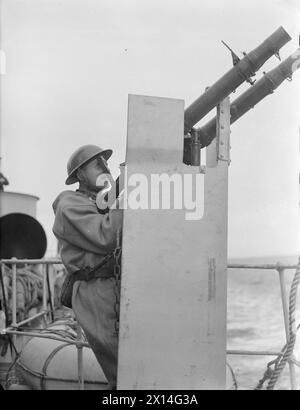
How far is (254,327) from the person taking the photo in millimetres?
24688

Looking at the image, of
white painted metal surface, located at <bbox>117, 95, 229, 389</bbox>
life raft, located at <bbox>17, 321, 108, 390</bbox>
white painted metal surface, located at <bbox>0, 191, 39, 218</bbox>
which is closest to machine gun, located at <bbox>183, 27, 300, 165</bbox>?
white painted metal surface, located at <bbox>117, 95, 229, 389</bbox>

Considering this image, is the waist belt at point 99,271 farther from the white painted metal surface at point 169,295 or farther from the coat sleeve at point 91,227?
the white painted metal surface at point 169,295

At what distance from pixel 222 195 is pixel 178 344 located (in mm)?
672

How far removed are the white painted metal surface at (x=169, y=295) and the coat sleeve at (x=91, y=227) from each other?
21cm

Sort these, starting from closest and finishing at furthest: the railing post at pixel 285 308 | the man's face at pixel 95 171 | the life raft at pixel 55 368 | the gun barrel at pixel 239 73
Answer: the gun barrel at pixel 239 73, the man's face at pixel 95 171, the railing post at pixel 285 308, the life raft at pixel 55 368

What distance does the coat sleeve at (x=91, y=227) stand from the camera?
2.66 meters

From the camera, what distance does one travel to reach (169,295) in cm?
244

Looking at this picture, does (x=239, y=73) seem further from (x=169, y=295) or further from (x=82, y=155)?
(x=169, y=295)

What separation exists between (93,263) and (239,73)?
1.20m

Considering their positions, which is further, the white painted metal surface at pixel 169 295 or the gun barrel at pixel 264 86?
the gun barrel at pixel 264 86

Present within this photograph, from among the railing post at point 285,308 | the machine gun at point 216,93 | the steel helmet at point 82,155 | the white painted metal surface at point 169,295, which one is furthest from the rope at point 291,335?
the steel helmet at point 82,155

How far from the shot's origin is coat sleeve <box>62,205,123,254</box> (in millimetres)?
2656

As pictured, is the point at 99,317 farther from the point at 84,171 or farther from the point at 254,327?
the point at 254,327

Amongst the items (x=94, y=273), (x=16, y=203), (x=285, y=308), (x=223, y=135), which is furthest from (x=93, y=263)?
(x=16, y=203)
